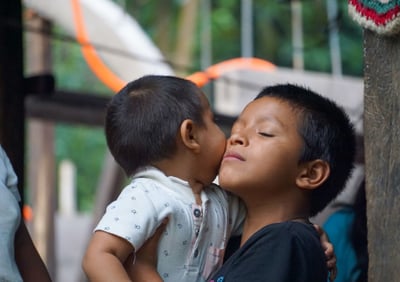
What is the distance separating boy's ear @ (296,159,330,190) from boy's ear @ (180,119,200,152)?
23 cm

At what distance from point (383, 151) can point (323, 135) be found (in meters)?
0.22

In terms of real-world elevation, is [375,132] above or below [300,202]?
above

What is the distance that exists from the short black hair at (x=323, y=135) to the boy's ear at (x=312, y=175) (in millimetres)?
13

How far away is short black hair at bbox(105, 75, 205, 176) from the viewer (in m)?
2.54

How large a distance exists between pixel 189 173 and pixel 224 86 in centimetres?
728

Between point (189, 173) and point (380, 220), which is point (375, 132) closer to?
point (380, 220)

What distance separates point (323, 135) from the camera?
8.31 ft

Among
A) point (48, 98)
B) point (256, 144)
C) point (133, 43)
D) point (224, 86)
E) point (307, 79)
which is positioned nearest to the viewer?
→ point (256, 144)

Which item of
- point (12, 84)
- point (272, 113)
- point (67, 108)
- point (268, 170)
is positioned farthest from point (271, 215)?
point (67, 108)

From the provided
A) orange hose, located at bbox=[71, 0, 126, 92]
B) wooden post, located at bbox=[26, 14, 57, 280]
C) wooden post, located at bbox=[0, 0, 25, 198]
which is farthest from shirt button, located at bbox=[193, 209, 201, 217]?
wooden post, located at bbox=[26, 14, 57, 280]

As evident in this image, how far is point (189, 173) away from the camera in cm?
256

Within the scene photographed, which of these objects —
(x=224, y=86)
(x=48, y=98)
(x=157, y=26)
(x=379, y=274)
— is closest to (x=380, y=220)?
(x=379, y=274)

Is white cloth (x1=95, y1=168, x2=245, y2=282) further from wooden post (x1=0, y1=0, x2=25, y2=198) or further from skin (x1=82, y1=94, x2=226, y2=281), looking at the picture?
wooden post (x1=0, y1=0, x2=25, y2=198)

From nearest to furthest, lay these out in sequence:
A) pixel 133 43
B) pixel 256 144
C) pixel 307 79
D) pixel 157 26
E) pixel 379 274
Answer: pixel 379 274, pixel 256 144, pixel 133 43, pixel 307 79, pixel 157 26
